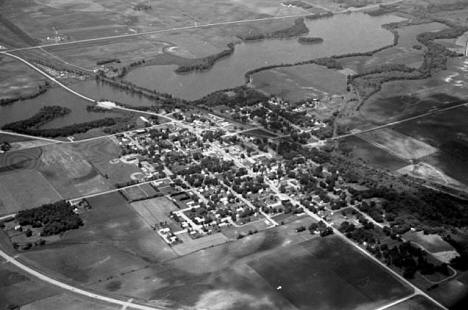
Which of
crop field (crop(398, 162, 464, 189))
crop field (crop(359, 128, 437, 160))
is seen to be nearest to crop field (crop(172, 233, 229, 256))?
crop field (crop(398, 162, 464, 189))

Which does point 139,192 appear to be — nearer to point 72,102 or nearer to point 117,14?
point 72,102

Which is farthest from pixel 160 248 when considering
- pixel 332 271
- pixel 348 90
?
pixel 348 90

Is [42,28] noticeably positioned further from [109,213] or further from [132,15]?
[109,213]

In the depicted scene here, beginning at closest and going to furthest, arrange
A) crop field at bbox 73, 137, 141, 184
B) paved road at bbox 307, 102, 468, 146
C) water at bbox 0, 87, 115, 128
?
1. crop field at bbox 73, 137, 141, 184
2. paved road at bbox 307, 102, 468, 146
3. water at bbox 0, 87, 115, 128

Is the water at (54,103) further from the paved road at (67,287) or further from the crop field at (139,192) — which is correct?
the paved road at (67,287)

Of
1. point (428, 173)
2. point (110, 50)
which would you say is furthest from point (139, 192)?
point (110, 50)

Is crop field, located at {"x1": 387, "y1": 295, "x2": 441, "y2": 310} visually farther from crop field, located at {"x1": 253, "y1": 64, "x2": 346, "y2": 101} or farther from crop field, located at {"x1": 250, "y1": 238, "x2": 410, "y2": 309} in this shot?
crop field, located at {"x1": 253, "y1": 64, "x2": 346, "y2": 101}

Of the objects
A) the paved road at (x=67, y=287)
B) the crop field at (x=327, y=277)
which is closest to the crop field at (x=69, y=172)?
the paved road at (x=67, y=287)
